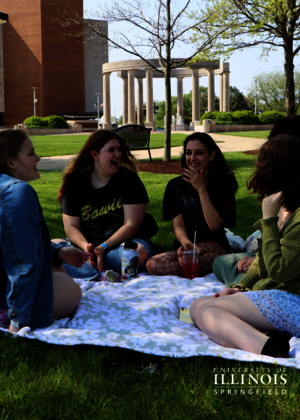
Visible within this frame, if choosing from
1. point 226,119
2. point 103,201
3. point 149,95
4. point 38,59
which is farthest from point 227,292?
point 38,59

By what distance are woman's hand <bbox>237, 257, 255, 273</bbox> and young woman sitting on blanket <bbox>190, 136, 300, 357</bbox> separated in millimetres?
850

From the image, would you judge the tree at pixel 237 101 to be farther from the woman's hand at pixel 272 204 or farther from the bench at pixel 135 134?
the woman's hand at pixel 272 204

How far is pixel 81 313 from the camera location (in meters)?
3.25

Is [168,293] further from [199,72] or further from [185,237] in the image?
[199,72]

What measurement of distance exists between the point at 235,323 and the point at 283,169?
2.98 ft

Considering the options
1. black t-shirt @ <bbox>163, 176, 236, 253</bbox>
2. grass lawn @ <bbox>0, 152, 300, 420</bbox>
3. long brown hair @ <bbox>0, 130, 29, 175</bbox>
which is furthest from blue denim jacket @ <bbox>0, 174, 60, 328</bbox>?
black t-shirt @ <bbox>163, 176, 236, 253</bbox>

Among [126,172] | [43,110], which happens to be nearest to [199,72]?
[43,110]

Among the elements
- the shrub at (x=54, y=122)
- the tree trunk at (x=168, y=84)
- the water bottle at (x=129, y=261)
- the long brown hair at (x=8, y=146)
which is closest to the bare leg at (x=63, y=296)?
the long brown hair at (x=8, y=146)

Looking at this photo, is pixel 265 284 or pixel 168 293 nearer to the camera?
pixel 265 284

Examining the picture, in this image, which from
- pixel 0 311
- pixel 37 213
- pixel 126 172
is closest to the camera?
pixel 37 213

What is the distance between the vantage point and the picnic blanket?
2.62 m

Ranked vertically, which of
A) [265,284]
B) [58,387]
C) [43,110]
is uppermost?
[43,110]

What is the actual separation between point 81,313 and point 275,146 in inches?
68.5

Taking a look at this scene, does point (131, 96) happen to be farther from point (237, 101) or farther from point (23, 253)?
point (23, 253)
